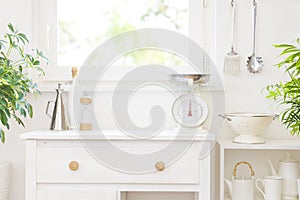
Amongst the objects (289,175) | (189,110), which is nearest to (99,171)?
(189,110)

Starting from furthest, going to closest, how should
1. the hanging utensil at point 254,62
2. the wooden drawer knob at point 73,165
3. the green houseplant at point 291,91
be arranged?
the hanging utensil at point 254,62
the wooden drawer knob at point 73,165
the green houseplant at point 291,91

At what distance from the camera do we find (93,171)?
1869 millimetres

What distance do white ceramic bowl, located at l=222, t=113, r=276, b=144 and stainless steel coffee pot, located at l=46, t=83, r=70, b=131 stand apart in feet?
2.65

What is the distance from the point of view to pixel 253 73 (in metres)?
2.23

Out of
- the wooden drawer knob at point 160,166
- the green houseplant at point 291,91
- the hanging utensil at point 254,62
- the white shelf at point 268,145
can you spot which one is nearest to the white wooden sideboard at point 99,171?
the wooden drawer knob at point 160,166

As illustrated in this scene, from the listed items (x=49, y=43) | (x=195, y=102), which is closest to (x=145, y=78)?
(x=195, y=102)

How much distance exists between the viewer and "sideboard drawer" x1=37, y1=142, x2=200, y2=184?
73.5 inches

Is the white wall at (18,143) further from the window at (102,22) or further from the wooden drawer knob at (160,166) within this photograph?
the wooden drawer knob at (160,166)

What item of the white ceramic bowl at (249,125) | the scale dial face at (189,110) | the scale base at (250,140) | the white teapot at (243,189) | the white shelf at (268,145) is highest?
the scale dial face at (189,110)

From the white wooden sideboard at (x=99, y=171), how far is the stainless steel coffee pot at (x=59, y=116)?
19 cm

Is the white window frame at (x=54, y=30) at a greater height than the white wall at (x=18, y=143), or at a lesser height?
greater

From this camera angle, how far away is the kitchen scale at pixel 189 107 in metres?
2.05

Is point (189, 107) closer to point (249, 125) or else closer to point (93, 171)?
point (249, 125)

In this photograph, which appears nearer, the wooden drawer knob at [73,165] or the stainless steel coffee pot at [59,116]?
the wooden drawer knob at [73,165]
